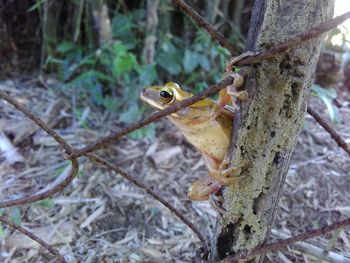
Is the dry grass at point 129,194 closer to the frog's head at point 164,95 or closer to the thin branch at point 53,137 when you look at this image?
the thin branch at point 53,137

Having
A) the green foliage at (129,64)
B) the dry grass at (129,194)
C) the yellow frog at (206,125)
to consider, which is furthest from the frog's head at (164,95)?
the green foliage at (129,64)

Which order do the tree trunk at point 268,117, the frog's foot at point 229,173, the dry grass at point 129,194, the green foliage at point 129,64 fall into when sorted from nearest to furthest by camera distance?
the tree trunk at point 268,117 → the frog's foot at point 229,173 → the dry grass at point 129,194 → the green foliage at point 129,64

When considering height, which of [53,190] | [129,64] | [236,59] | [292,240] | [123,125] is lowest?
[123,125]

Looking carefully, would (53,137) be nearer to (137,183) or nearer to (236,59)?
(137,183)

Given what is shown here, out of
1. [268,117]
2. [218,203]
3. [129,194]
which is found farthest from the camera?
[129,194]

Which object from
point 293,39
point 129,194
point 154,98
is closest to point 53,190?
point 154,98

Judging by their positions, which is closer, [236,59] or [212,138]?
[236,59]
